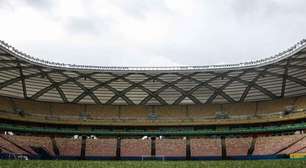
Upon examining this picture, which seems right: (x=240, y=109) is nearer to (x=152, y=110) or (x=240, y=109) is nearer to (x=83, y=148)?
(x=152, y=110)

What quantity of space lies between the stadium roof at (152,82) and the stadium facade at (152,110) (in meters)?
0.17

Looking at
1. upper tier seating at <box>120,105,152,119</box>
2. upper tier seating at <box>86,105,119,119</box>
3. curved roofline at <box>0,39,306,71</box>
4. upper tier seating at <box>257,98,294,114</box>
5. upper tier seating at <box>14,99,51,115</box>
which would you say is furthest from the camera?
upper tier seating at <box>120,105,152,119</box>

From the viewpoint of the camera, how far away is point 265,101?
70.4 meters

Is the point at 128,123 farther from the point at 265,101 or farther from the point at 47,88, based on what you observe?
the point at 265,101

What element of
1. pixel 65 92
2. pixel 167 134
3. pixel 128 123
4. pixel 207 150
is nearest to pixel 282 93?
pixel 207 150

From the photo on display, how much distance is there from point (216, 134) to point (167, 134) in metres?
9.31

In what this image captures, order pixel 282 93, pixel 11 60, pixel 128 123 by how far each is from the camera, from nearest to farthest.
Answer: pixel 11 60 → pixel 282 93 → pixel 128 123

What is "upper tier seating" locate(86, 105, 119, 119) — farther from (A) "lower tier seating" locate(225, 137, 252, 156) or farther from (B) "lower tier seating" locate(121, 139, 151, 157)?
(A) "lower tier seating" locate(225, 137, 252, 156)

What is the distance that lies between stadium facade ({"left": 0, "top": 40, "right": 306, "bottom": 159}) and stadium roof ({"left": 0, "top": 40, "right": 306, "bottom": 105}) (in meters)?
0.17

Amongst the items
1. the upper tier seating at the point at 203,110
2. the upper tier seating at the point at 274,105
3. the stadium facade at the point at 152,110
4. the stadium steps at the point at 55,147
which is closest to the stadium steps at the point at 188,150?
the stadium facade at the point at 152,110

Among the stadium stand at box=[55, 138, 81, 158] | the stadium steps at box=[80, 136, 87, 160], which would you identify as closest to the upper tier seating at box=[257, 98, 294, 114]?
the stadium steps at box=[80, 136, 87, 160]

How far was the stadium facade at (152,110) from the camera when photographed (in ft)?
199

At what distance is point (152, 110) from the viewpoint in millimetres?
74875

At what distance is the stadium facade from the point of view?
6053cm
